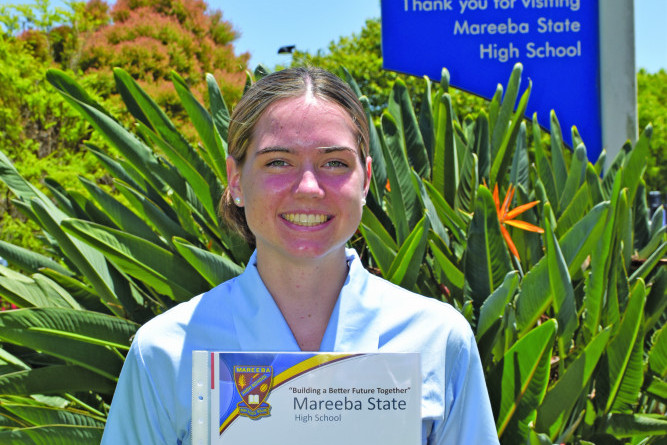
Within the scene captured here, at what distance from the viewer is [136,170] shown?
2617 millimetres

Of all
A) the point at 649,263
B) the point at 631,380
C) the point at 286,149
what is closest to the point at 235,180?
the point at 286,149

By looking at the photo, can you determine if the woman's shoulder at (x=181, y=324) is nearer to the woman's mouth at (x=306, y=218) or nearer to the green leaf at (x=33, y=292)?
the woman's mouth at (x=306, y=218)

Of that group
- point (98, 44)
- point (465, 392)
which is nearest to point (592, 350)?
point (465, 392)

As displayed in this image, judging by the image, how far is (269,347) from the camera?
51.0 inches

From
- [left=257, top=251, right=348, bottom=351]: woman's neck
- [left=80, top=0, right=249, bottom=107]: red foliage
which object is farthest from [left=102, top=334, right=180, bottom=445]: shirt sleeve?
[left=80, top=0, right=249, bottom=107]: red foliage

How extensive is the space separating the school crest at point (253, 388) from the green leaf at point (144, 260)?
971mm

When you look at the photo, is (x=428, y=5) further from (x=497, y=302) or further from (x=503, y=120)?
(x=497, y=302)

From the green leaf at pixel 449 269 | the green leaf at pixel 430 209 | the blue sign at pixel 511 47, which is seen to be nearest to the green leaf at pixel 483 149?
the green leaf at pixel 430 209

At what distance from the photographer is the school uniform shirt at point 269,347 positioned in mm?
1262

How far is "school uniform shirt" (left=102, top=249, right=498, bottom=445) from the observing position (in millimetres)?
1262

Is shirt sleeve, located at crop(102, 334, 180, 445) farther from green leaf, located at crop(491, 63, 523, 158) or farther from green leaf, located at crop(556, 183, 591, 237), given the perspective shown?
green leaf, located at crop(491, 63, 523, 158)

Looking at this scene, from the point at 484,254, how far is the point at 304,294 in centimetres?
87

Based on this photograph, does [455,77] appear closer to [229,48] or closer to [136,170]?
[136,170]

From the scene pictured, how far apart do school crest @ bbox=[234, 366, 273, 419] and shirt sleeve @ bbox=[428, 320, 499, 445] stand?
1.10 ft
